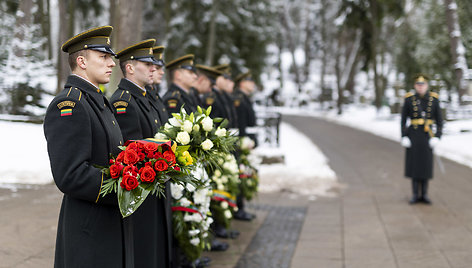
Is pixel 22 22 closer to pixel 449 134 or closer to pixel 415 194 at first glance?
pixel 415 194

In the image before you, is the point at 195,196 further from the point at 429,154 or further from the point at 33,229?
the point at 429,154

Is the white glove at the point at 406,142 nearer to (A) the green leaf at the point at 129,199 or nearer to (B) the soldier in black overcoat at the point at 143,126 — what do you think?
(B) the soldier in black overcoat at the point at 143,126

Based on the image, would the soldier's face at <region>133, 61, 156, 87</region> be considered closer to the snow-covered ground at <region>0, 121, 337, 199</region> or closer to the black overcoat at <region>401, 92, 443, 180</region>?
the black overcoat at <region>401, 92, 443, 180</region>

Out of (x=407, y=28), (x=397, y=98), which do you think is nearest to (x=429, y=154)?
(x=397, y=98)

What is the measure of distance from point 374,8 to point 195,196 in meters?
28.9

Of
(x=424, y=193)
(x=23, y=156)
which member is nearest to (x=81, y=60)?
(x=424, y=193)

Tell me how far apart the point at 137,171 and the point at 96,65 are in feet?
2.44

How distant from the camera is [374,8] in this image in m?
30.8

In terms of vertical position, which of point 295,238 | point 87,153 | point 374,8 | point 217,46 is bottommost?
point 295,238

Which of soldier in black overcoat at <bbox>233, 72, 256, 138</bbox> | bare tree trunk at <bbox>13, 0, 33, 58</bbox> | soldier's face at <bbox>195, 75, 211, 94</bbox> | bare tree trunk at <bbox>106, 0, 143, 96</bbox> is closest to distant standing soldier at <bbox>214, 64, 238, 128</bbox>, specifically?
soldier's face at <bbox>195, 75, 211, 94</bbox>

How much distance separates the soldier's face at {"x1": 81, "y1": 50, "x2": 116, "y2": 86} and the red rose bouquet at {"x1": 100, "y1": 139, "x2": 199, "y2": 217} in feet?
1.54

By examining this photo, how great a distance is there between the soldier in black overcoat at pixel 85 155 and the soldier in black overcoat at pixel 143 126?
2.03 feet

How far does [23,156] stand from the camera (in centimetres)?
1113

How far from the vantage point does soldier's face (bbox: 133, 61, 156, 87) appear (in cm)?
407
